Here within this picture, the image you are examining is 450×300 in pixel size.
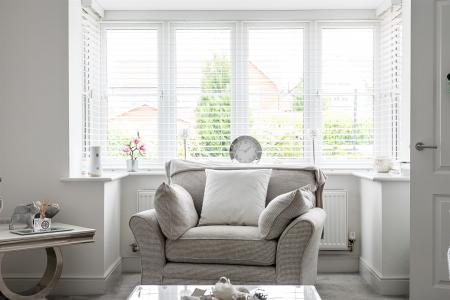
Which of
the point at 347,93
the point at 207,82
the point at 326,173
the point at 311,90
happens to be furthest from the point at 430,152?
the point at 207,82

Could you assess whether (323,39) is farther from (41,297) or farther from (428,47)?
(41,297)

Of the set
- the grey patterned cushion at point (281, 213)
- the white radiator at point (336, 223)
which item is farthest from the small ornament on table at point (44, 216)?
the white radiator at point (336, 223)

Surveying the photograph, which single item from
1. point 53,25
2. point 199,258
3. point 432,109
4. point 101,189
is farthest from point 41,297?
point 432,109

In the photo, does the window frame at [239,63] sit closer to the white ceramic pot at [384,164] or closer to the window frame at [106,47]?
the window frame at [106,47]

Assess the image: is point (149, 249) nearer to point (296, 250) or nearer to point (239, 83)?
Answer: point (296, 250)

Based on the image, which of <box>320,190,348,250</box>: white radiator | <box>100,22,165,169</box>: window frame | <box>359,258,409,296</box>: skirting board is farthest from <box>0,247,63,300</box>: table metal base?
<box>359,258,409,296</box>: skirting board

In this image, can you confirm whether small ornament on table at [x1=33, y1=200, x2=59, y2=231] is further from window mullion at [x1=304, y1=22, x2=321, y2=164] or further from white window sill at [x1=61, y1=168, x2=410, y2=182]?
window mullion at [x1=304, y1=22, x2=321, y2=164]

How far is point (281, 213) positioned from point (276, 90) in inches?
73.1

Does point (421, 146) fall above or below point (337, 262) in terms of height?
above

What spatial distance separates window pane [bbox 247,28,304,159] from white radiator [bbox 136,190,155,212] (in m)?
1.09

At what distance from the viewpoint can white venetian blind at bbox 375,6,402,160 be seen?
472cm

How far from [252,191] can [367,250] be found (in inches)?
48.3

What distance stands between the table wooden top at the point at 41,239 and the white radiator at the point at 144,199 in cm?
110

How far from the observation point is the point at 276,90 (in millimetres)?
5145
